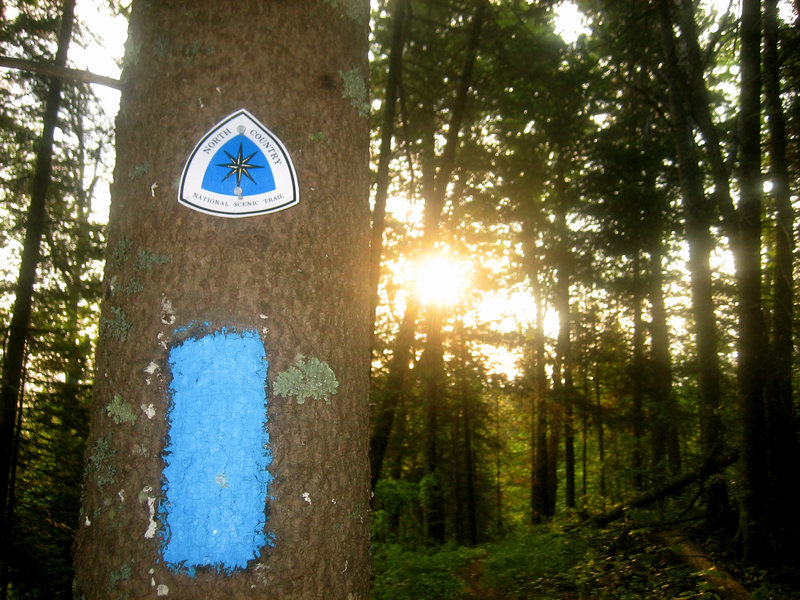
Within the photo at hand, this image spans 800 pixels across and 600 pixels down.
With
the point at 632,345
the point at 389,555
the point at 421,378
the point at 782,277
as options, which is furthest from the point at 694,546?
the point at 632,345

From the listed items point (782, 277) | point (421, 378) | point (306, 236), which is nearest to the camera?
point (306, 236)

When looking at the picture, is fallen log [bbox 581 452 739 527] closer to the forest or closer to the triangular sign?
the forest

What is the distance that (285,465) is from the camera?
3.61 ft

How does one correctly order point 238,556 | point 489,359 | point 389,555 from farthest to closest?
point 489,359 → point 389,555 → point 238,556

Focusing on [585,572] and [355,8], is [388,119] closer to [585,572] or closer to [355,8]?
[355,8]

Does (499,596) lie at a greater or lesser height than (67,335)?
lesser

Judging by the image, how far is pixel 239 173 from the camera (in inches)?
48.5

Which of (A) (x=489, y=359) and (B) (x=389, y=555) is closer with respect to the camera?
(B) (x=389, y=555)

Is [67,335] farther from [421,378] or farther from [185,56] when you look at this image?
[421,378]

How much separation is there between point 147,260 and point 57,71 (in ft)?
2.47

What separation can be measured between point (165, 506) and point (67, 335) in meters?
7.50

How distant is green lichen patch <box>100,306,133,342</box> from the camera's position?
3.88ft

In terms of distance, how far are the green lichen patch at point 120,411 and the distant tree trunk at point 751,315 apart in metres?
6.85

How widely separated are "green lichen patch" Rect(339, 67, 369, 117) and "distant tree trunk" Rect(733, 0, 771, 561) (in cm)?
623
